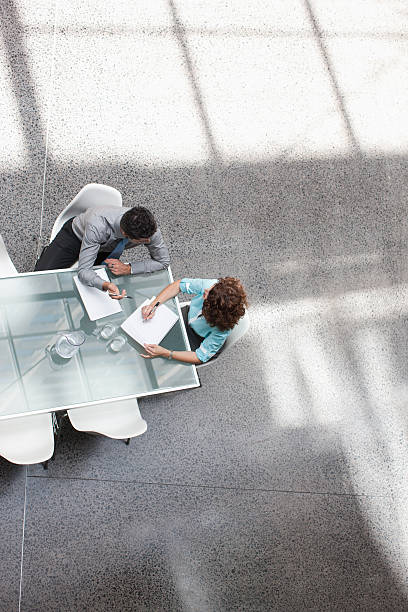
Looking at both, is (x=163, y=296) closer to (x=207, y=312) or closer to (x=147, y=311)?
A: (x=147, y=311)

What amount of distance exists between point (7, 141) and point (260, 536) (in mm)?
2822

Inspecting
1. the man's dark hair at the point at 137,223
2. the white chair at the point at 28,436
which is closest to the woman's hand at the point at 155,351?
the man's dark hair at the point at 137,223

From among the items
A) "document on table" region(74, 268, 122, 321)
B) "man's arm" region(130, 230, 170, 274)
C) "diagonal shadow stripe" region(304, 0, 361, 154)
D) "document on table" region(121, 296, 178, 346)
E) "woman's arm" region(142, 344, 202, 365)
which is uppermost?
"diagonal shadow stripe" region(304, 0, 361, 154)

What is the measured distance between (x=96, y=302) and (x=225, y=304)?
0.59 metres

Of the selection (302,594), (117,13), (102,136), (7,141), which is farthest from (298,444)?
(117,13)

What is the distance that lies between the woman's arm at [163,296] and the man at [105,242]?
12 centimetres

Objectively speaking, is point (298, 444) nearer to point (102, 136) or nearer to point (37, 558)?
point (37, 558)

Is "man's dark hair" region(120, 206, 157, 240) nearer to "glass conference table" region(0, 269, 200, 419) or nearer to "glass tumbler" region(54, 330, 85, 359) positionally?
"glass conference table" region(0, 269, 200, 419)

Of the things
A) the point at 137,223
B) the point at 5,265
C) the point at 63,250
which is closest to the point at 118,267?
the point at 137,223

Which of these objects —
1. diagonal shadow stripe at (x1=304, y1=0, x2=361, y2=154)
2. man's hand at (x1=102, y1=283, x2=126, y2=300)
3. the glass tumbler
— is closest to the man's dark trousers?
man's hand at (x1=102, y1=283, x2=126, y2=300)

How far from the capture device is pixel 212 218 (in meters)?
3.55

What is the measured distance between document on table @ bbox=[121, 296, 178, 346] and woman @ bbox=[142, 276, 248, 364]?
0.03 meters

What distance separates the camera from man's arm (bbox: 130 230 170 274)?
2.58 meters

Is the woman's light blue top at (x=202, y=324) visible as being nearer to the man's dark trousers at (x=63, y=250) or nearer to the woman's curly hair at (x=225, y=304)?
the woman's curly hair at (x=225, y=304)
